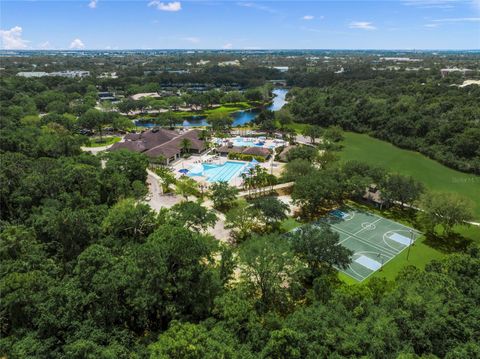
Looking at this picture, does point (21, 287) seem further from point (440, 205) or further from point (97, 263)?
point (440, 205)

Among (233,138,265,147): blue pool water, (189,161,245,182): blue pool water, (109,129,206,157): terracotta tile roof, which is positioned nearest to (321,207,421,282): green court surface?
(189,161,245,182): blue pool water

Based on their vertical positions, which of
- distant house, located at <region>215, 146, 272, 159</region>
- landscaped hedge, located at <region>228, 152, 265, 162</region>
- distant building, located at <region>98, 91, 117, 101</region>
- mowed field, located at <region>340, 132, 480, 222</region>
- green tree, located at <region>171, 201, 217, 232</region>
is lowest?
mowed field, located at <region>340, 132, 480, 222</region>

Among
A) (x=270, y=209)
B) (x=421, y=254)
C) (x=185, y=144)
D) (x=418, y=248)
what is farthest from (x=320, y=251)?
(x=185, y=144)

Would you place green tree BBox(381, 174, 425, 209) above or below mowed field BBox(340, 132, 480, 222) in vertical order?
above

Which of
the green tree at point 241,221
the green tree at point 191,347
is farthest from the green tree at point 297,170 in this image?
the green tree at point 191,347

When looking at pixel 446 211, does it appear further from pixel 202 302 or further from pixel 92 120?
pixel 92 120

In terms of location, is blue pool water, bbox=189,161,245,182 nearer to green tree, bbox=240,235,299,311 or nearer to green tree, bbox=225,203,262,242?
green tree, bbox=225,203,262,242

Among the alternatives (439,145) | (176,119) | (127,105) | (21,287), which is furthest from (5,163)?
(439,145)
